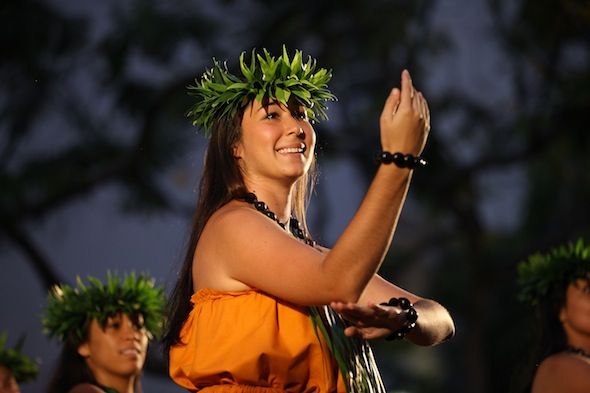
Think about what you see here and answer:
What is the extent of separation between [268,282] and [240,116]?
1.47 feet

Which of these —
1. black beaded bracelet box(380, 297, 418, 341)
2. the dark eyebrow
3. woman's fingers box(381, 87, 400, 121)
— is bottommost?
black beaded bracelet box(380, 297, 418, 341)

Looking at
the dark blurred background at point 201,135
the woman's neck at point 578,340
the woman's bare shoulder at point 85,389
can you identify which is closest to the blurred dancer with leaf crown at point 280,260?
the woman's bare shoulder at point 85,389

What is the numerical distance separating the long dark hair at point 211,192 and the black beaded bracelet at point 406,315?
39 cm

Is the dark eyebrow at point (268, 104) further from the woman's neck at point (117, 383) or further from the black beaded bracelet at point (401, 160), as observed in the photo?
the woman's neck at point (117, 383)

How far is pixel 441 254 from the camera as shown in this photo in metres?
13.2

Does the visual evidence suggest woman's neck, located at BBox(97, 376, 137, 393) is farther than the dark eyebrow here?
Yes

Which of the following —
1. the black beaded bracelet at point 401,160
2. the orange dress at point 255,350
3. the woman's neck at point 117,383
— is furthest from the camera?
the woman's neck at point 117,383

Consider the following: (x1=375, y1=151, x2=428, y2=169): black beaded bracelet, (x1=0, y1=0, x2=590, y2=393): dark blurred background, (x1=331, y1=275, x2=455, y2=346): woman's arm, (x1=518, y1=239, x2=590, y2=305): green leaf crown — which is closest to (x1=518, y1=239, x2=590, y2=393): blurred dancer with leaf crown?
(x1=518, y1=239, x2=590, y2=305): green leaf crown

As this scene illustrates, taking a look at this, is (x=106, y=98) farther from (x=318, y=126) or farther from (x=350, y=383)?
(x=350, y=383)

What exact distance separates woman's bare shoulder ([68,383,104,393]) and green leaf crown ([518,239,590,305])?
1.55 m

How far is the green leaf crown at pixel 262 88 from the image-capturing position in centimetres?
220

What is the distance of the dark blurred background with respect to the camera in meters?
8.28

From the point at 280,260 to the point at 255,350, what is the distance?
0.59 feet

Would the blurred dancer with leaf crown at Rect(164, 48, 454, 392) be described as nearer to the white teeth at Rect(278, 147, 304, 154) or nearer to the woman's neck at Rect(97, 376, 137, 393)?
the white teeth at Rect(278, 147, 304, 154)
